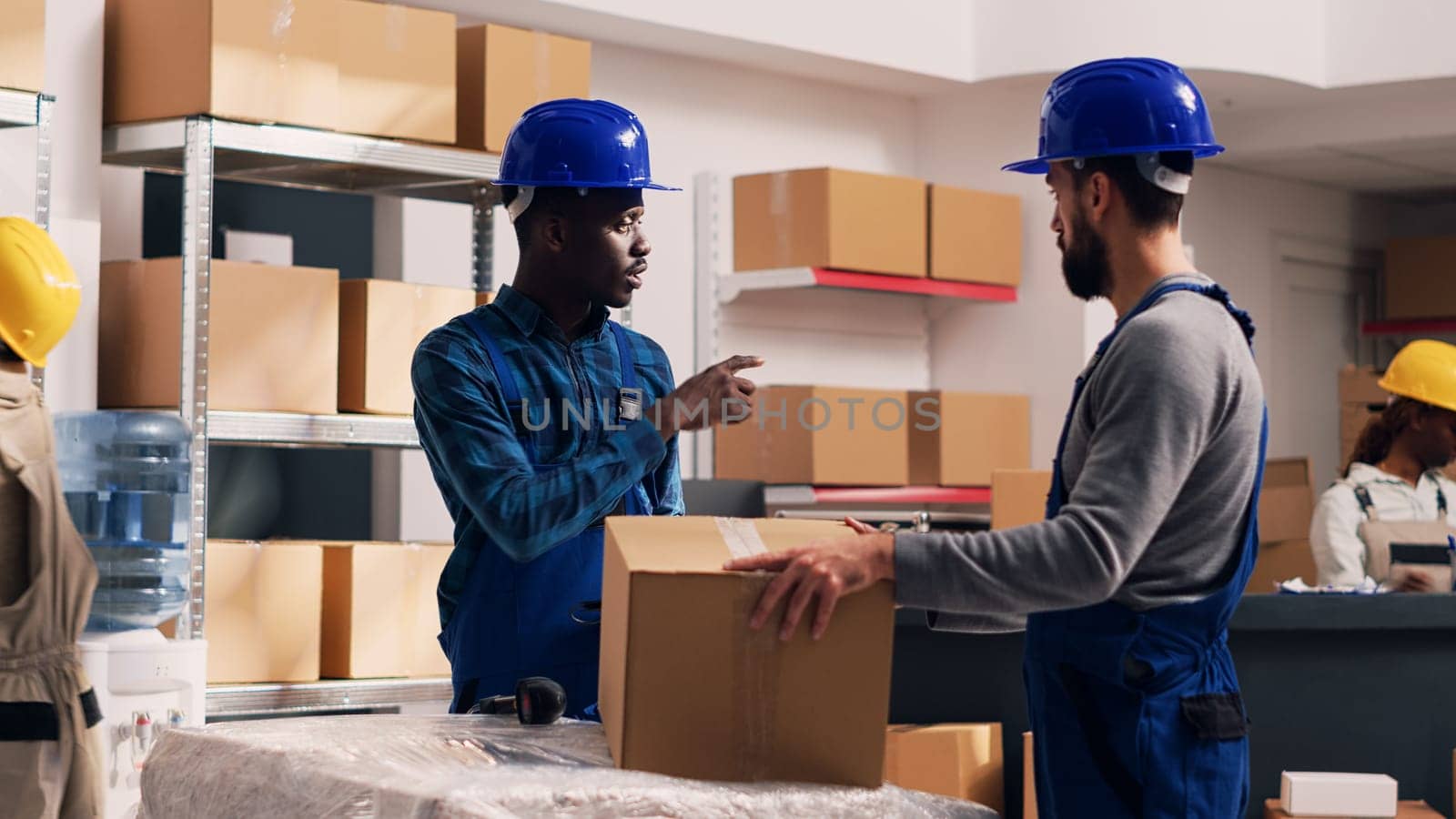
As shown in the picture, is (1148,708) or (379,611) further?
(379,611)

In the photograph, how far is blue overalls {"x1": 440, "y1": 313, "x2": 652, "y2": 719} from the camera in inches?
85.3

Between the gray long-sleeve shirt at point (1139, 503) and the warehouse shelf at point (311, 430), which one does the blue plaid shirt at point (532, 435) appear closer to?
the gray long-sleeve shirt at point (1139, 503)

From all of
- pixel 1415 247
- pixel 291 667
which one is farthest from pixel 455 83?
pixel 1415 247

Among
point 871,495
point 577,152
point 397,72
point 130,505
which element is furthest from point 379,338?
→ point 871,495

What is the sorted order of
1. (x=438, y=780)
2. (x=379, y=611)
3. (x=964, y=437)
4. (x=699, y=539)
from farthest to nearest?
1. (x=964, y=437)
2. (x=379, y=611)
3. (x=699, y=539)
4. (x=438, y=780)

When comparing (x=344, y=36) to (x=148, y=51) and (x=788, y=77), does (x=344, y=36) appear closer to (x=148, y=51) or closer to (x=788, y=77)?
(x=148, y=51)

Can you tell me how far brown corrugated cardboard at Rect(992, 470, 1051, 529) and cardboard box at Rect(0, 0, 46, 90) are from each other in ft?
9.29

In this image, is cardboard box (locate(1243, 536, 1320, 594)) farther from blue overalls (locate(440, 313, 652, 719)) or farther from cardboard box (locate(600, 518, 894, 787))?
cardboard box (locate(600, 518, 894, 787))

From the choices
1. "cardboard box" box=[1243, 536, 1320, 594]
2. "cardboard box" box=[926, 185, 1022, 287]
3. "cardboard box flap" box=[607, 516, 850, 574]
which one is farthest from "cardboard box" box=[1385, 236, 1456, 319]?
"cardboard box flap" box=[607, 516, 850, 574]

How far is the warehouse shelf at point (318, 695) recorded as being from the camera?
13.5 ft

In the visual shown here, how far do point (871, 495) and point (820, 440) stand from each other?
38cm

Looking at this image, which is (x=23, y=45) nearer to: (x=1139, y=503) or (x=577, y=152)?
(x=577, y=152)

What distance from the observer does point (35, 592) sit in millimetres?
3518

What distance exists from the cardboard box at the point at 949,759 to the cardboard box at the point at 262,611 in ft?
4.95
